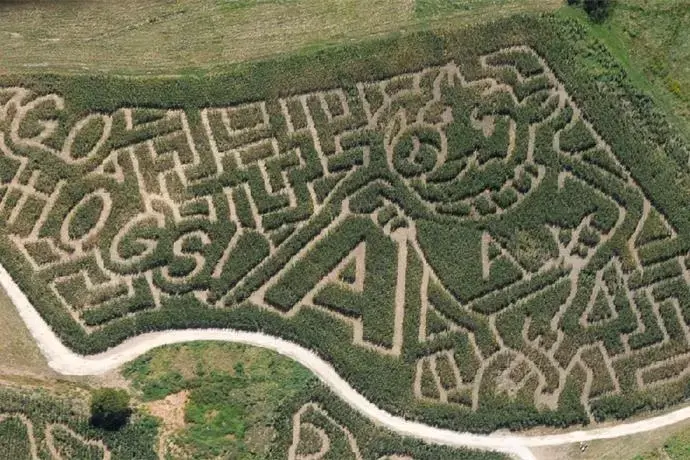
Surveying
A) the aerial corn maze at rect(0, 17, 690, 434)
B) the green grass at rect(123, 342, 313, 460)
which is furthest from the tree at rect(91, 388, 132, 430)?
the aerial corn maze at rect(0, 17, 690, 434)

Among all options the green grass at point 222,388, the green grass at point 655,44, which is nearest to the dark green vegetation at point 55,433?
the green grass at point 222,388

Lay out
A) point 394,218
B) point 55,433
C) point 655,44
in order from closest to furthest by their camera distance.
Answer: point 55,433 → point 394,218 → point 655,44

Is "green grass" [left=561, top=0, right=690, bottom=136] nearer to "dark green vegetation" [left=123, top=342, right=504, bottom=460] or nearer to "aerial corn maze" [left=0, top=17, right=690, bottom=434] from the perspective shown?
"aerial corn maze" [left=0, top=17, right=690, bottom=434]

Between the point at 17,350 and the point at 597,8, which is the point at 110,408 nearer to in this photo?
the point at 17,350

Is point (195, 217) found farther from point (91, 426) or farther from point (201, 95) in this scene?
point (91, 426)

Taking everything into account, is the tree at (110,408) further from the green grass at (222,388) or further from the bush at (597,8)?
the bush at (597,8)

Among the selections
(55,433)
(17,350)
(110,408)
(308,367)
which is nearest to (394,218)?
(308,367)

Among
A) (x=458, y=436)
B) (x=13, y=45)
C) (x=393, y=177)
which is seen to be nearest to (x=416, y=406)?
(x=458, y=436)
